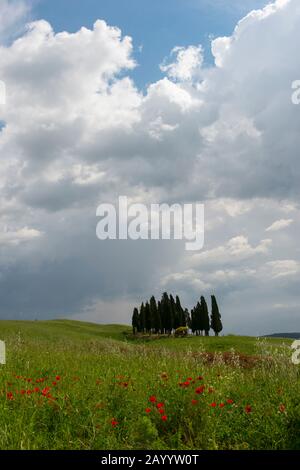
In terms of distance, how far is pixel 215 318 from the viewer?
7262 centimetres

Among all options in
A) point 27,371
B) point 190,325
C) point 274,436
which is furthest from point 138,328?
point 274,436

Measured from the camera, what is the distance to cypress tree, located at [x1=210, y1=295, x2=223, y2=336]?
237ft

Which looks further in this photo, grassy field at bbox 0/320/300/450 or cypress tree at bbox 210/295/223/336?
cypress tree at bbox 210/295/223/336

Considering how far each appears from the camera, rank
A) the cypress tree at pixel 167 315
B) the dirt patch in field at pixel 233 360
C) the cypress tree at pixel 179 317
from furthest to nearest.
→ the cypress tree at pixel 179 317
the cypress tree at pixel 167 315
the dirt patch in field at pixel 233 360

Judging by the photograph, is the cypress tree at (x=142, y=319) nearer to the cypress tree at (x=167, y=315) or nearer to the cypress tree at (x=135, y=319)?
the cypress tree at (x=135, y=319)

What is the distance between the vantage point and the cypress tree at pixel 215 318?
72.2 meters

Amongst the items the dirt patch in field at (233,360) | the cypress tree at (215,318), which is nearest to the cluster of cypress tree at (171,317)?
the cypress tree at (215,318)


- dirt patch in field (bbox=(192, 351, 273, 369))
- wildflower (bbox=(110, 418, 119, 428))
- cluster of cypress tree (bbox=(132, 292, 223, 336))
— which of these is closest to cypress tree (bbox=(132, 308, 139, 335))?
cluster of cypress tree (bbox=(132, 292, 223, 336))

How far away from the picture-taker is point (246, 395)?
860 cm

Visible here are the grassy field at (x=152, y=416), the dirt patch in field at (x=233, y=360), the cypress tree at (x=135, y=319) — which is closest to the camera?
the grassy field at (x=152, y=416)

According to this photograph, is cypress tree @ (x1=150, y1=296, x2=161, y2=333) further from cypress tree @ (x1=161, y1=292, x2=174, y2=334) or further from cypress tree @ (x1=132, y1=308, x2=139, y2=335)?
cypress tree @ (x1=132, y1=308, x2=139, y2=335)

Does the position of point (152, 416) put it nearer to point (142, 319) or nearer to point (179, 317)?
point (179, 317)
